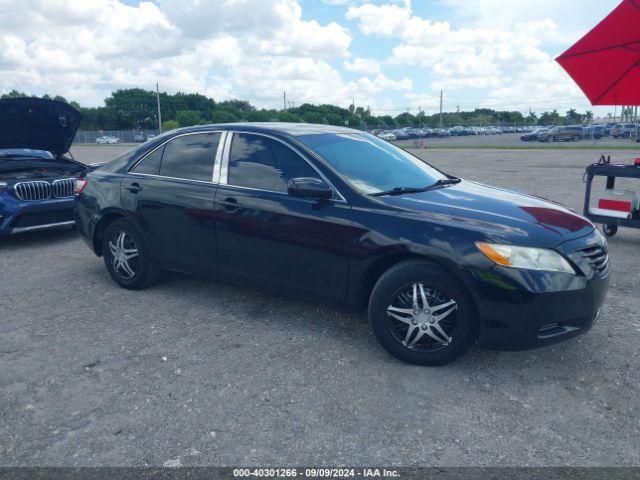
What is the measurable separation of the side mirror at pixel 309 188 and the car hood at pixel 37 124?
489 cm

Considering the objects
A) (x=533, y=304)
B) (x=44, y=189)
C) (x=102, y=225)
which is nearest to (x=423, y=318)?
(x=533, y=304)

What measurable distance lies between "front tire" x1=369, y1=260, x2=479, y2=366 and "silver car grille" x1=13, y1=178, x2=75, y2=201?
5.21 meters

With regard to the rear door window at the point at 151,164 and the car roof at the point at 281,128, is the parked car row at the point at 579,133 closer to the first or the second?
the car roof at the point at 281,128

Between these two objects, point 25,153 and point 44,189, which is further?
point 25,153

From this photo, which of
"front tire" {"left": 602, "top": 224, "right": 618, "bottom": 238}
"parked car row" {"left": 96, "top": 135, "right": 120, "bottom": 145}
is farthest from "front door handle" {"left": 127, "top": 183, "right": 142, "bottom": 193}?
"parked car row" {"left": 96, "top": 135, "right": 120, "bottom": 145}

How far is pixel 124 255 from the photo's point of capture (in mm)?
5188

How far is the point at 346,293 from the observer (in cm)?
385

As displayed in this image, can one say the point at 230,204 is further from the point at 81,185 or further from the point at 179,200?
the point at 81,185

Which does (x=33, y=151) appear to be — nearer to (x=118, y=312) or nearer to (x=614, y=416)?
(x=118, y=312)

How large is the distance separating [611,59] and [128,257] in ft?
21.1

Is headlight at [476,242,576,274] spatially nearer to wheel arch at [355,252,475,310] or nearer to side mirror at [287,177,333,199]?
wheel arch at [355,252,475,310]

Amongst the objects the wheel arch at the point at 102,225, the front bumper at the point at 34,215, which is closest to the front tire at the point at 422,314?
the wheel arch at the point at 102,225

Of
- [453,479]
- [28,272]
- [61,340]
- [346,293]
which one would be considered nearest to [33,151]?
[28,272]

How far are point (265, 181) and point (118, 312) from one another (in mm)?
1743
